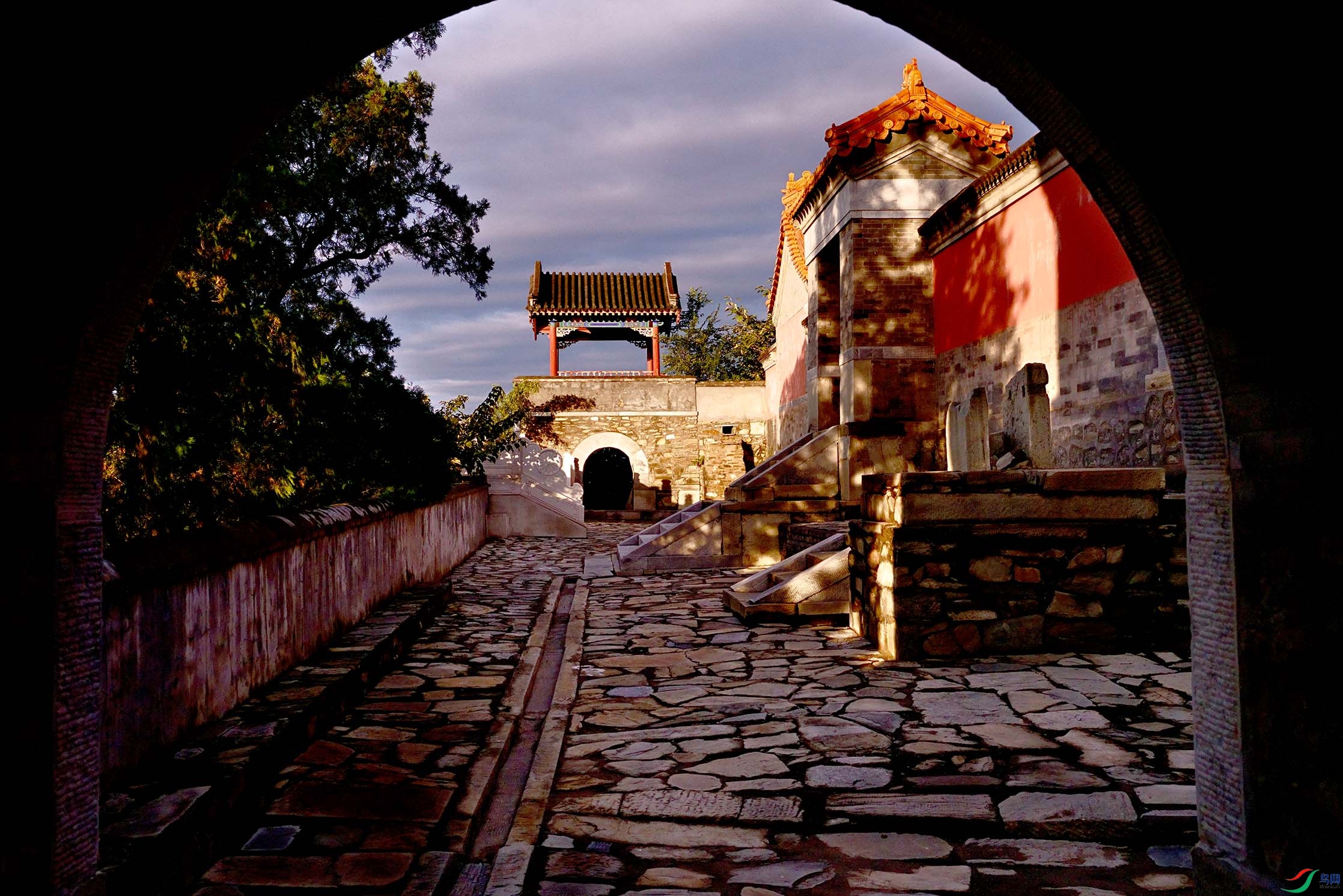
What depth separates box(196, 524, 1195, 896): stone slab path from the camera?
2.89 metres

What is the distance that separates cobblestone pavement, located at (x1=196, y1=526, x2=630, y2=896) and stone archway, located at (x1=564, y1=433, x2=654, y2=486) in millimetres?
16535

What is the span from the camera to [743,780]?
3.76 metres

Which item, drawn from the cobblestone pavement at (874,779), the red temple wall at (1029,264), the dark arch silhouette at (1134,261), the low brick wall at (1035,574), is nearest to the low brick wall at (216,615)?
the dark arch silhouette at (1134,261)

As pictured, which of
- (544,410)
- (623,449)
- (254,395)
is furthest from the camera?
(623,449)

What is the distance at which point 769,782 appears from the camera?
3730 millimetres

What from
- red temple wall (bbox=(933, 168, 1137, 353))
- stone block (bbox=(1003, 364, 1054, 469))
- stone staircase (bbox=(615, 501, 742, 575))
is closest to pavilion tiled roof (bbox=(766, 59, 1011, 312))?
red temple wall (bbox=(933, 168, 1137, 353))

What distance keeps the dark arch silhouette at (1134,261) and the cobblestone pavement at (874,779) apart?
0.83 m

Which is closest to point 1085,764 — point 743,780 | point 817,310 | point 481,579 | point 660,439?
point 743,780

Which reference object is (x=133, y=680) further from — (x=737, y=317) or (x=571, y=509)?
(x=737, y=317)

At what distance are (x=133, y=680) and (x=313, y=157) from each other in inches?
437

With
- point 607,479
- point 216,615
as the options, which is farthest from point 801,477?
point 607,479

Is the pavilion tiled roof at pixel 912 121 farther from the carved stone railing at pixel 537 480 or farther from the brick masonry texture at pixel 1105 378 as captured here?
the carved stone railing at pixel 537 480

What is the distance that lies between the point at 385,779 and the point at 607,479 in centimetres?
2413

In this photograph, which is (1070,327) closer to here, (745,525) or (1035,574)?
(1035,574)
